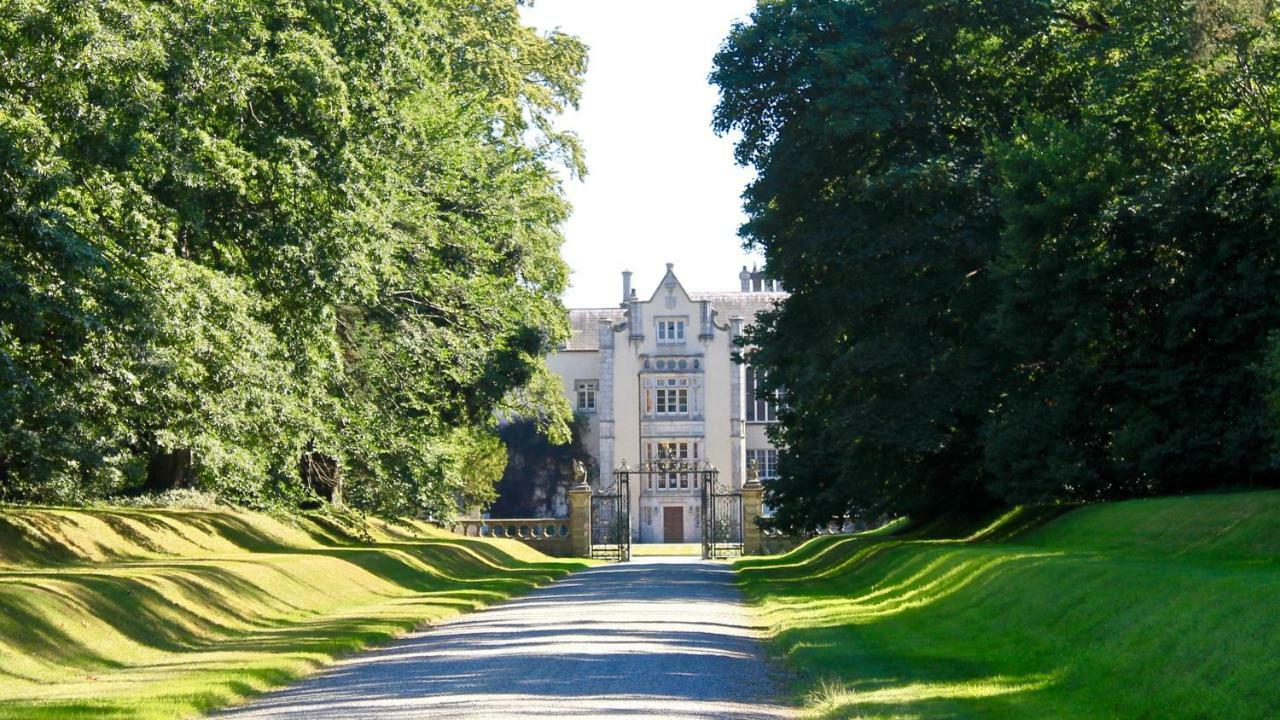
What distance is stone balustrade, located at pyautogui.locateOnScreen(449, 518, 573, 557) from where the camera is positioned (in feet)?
195

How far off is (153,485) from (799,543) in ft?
93.9

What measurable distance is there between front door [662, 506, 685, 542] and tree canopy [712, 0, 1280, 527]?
41646 mm

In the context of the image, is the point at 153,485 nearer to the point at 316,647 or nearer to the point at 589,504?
the point at 316,647

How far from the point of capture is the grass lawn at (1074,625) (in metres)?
11.3

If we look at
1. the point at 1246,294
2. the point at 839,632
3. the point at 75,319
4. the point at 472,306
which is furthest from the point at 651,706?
the point at 472,306

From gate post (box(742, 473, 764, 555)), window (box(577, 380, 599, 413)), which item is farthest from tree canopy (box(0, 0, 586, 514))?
window (box(577, 380, 599, 413))

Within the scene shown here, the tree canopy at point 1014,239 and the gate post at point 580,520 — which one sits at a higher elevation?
the tree canopy at point 1014,239

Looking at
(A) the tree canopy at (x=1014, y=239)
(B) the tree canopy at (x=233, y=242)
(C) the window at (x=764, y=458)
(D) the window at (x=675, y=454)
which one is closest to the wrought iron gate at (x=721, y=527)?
(D) the window at (x=675, y=454)

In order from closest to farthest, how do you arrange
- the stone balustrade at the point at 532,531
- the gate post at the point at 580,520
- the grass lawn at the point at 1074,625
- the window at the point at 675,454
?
the grass lawn at the point at 1074,625, the gate post at the point at 580,520, the stone balustrade at the point at 532,531, the window at the point at 675,454

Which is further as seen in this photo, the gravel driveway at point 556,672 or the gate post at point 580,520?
the gate post at point 580,520

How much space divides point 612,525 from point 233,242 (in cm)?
4854

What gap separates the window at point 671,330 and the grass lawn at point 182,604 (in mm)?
46316

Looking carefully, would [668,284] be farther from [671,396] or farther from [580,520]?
[580,520]

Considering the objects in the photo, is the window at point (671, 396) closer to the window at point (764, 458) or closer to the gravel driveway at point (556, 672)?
the window at point (764, 458)
